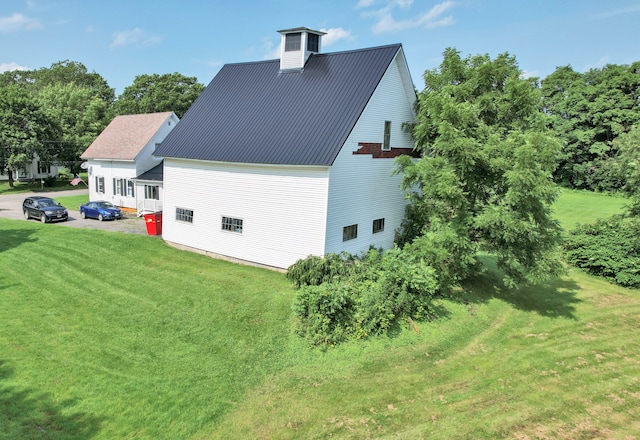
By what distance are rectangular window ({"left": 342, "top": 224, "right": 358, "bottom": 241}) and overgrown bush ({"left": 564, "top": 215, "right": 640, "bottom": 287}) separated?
13.9 m

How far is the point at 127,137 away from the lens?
115ft

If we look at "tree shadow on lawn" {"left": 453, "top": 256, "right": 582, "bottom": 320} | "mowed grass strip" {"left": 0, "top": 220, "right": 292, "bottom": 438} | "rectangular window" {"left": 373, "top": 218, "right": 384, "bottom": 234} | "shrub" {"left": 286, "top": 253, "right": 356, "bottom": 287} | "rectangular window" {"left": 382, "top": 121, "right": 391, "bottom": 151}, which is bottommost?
"tree shadow on lawn" {"left": 453, "top": 256, "right": 582, "bottom": 320}

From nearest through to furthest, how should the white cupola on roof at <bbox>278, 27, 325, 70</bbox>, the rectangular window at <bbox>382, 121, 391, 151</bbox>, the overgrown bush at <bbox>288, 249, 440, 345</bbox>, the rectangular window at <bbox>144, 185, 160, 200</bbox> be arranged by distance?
1. the overgrown bush at <bbox>288, 249, 440, 345</bbox>
2. the rectangular window at <bbox>382, 121, 391, 151</bbox>
3. the white cupola on roof at <bbox>278, 27, 325, 70</bbox>
4. the rectangular window at <bbox>144, 185, 160, 200</bbox>

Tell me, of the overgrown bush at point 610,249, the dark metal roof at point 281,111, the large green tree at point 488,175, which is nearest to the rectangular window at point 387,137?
the large green tree at point 488,175

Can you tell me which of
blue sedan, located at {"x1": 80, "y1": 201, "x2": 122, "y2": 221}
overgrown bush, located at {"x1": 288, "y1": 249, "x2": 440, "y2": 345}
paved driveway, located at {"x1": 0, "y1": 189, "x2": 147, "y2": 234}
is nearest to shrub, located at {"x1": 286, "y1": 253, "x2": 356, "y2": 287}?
overgrown bush, located at {"x1": 288, "y1": 249, "x2": 440, "y2": 345}

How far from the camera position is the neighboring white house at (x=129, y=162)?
31.1 metres

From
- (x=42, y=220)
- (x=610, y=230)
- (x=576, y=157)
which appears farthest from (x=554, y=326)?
(x=576, y=157)

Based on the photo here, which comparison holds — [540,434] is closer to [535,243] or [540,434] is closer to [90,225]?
[535,243]

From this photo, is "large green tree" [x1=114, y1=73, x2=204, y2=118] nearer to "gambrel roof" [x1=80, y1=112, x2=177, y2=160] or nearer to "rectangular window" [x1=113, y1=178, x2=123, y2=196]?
"gambrel roof" [x1=80, y1=112, x2=177, y2=160]

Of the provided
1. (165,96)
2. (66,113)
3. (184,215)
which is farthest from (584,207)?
(66,113)

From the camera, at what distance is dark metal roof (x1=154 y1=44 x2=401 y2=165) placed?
16891 mm

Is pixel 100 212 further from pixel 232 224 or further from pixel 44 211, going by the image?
pixel 232 224

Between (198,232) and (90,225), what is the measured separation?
33.4 feet

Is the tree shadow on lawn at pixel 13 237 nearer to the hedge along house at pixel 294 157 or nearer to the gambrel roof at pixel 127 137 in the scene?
the hedge along house at pixel 294 157
